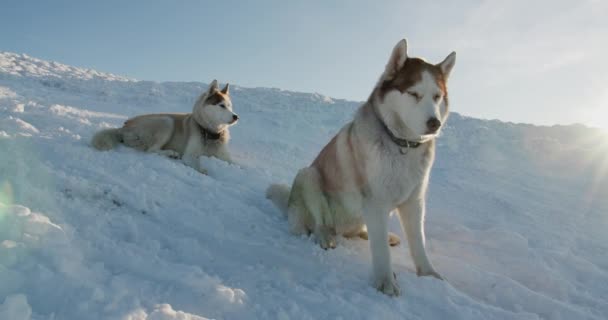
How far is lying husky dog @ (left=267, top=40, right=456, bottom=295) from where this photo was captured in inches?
115

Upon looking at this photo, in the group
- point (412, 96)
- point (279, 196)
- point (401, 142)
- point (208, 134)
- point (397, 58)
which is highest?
point (397, 58)

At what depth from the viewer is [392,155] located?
303 centimetres

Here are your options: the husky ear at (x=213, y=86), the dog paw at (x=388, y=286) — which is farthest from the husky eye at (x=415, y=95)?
the husky ear at (x=213, y=86)

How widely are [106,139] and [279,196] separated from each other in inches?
109

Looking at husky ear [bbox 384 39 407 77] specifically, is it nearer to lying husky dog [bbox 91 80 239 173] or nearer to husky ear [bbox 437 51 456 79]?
husky ear [bbox 437 51 456 79]

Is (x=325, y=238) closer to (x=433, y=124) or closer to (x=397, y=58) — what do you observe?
(x=433, y=124)

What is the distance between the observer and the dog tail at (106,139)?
5332 mm

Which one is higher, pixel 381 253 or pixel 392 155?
pixel 392 155

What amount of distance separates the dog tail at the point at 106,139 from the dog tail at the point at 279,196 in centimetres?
243

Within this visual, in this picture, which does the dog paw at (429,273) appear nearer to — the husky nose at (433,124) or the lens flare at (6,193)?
the husky nose at (433,124)

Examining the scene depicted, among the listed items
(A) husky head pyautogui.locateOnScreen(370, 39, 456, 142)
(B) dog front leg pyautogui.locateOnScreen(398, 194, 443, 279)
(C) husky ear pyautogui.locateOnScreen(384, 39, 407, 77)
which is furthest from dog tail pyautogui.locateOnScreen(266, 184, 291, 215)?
(C) husky ear pyautogui.locateOnScreen(384, 39, 407, 77)

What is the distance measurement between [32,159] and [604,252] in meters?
6.71

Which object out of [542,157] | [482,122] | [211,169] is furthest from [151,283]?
[482,122]

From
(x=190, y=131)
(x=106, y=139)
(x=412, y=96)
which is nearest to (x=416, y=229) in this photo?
(x=412, y=96)
